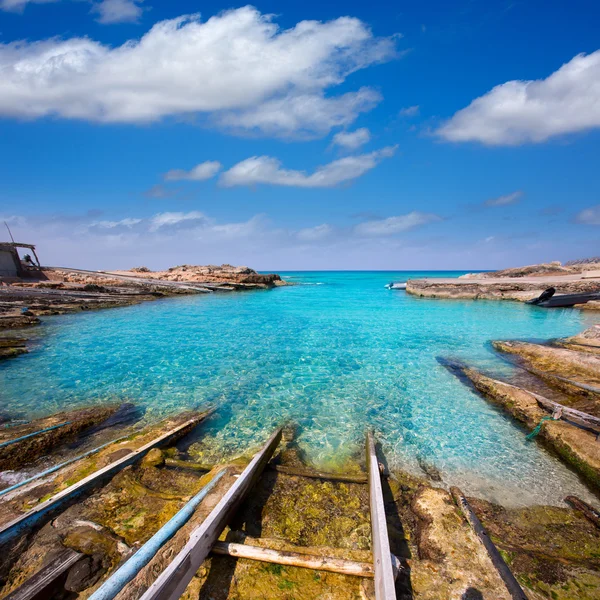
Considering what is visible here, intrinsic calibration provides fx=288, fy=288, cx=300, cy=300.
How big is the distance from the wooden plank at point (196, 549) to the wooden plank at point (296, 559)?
248mm

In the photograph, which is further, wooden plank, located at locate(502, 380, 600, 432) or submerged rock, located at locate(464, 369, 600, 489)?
wooden plank, located at locate(502, 380, 600, 432)

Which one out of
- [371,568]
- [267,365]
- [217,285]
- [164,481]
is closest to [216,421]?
[164,481]

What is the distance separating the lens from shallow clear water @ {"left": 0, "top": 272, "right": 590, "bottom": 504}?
6.76 metres

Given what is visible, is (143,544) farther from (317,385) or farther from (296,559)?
(317,385)

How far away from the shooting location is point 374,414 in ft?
29.2

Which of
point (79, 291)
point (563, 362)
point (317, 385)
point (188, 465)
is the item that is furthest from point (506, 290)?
point (79, 291)

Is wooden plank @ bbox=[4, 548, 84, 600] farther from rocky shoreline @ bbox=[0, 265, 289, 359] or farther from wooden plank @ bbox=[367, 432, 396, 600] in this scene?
rocky shoreline @ bbox=[0, 265, 289, 359]

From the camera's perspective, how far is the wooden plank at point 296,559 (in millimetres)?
3303

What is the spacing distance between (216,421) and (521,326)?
77.8 feet

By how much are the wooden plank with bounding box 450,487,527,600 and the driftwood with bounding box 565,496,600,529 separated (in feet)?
6.40

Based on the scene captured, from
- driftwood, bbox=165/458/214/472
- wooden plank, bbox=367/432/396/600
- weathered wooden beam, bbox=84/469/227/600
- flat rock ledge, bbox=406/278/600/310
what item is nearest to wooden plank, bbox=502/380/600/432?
wooden plank, bbox=367/432/396/600

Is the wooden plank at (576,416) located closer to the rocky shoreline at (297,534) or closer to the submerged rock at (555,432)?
the submerged rock at (555,432)

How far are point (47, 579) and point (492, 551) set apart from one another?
5.31 meters

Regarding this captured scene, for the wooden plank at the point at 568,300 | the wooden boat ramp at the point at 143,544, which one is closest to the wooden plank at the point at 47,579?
the wooden boat ramp at the point at 143,544
